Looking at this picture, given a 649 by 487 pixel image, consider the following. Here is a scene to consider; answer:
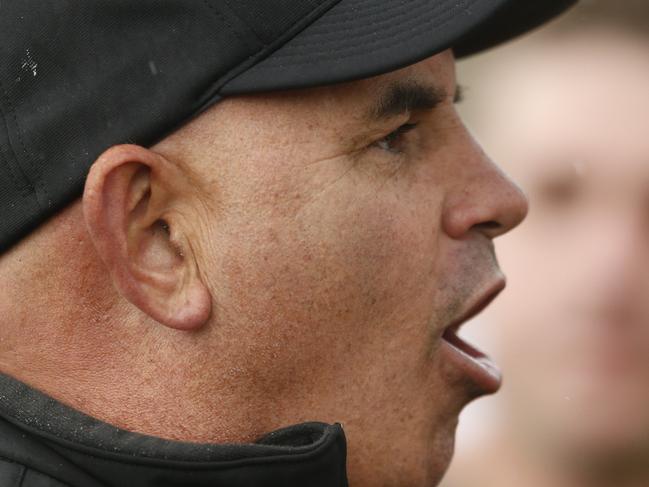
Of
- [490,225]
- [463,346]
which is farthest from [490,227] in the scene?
[463,346]

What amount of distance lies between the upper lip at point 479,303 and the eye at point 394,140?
335 millimetres

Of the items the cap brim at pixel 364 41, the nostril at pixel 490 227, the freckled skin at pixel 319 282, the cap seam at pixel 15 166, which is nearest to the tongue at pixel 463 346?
the freckled skin at pixel 319 282

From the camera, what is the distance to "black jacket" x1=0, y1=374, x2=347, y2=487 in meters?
1.83

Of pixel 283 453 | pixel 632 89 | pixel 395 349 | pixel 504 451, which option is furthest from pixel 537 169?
pixel 283 453

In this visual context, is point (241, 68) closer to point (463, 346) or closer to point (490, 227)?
point (490, 227)

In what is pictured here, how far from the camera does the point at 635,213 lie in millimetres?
5156

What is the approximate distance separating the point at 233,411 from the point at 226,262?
26 cm

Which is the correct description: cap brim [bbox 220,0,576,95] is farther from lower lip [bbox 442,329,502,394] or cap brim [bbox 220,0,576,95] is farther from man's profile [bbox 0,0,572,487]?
lower lip [bbox 442,329,502,394]

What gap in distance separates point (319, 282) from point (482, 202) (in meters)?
0.42

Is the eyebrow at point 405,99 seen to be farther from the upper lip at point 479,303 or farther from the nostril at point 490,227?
the upper lip at point 479,303

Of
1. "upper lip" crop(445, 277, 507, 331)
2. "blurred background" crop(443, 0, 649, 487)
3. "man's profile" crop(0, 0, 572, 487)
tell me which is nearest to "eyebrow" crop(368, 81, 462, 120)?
"man's profile" crop(0, 0, 572, 487)

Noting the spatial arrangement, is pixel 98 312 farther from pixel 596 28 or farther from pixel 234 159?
pixel 596 28

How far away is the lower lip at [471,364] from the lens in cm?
224

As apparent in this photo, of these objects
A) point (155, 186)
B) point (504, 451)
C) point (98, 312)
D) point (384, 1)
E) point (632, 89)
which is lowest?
point (504, 451)
